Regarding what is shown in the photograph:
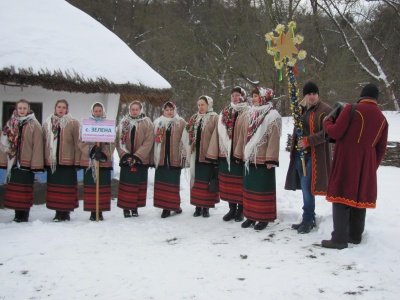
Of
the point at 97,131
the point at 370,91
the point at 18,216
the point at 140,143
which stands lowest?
the point at 18,216

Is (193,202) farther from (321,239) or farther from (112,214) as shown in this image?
(321,239)

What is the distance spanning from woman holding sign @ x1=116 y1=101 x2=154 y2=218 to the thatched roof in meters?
2.22

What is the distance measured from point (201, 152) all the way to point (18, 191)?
8.54ft

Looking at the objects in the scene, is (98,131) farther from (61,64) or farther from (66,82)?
(61,64)

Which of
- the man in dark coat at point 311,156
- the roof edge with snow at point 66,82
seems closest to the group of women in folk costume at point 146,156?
the man in dark coat at point 311,156

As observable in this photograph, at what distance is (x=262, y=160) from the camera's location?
508 cm

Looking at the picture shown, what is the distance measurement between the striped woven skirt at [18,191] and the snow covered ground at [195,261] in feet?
1.00

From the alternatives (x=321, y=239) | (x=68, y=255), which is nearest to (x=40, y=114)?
(x=68, y=255)

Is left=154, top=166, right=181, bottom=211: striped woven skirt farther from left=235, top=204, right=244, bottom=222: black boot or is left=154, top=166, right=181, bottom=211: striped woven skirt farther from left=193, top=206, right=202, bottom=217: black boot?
left=235, top=204, right=244, bottom=222: black boot

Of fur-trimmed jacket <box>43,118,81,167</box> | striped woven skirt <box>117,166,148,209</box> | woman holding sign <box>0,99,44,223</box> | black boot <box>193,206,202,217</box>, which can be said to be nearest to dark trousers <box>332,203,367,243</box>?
black boot <box>193,206,202,217</box>

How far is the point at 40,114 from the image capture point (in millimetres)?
8375

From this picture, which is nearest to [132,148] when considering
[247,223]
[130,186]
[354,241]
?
[130,186]

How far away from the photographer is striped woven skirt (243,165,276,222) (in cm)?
508

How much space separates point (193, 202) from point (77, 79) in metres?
3.46
